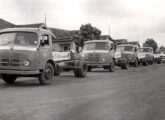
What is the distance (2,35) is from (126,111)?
7697 mm

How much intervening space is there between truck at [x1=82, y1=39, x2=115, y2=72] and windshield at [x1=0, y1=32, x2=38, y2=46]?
391 inches

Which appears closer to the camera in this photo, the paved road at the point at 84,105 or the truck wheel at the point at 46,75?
the paved road at the point at 84,105

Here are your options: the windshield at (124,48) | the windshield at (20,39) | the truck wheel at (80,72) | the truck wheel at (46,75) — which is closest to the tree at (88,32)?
the windshield at (124,48)

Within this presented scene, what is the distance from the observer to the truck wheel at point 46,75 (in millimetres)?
13630

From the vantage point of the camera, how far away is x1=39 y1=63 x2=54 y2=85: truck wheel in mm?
13630

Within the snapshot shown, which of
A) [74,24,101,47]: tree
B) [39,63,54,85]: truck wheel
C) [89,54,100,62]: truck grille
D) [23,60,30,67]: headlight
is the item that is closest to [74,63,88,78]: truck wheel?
[39,63,54,85]: truck wheel

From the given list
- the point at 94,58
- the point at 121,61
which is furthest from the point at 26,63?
the point at 121,61

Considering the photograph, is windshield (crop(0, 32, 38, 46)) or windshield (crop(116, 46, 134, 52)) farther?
windshield (crop(116, 46, 134, 52))

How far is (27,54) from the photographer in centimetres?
1302

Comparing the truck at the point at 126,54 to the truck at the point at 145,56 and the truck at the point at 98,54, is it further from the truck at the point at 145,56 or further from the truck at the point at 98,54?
the truck at the point at 98,54

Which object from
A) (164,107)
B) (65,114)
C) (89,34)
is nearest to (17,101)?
(65,114)

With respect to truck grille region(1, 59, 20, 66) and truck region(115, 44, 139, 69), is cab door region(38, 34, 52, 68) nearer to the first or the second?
truck grille region(1, 59, 20, 66)

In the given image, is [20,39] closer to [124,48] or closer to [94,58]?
[94,58]

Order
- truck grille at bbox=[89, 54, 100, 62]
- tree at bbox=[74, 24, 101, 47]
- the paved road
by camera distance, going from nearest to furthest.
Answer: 1. the paved road
2. truck grille at bbox=[89, 54, 100, 62]
3. tree at bbox=[74, 24, 101, 47]
